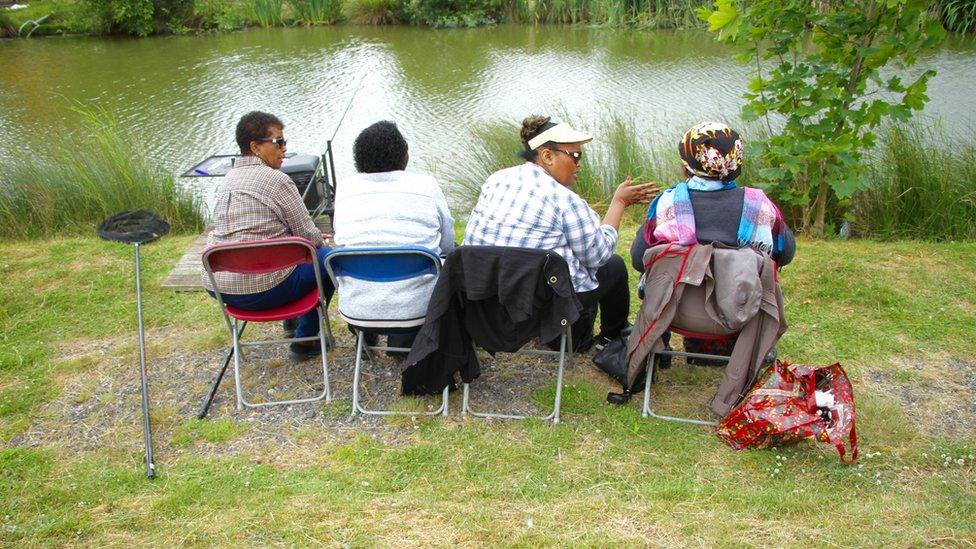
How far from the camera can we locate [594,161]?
6762mm

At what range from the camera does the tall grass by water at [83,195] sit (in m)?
6.12

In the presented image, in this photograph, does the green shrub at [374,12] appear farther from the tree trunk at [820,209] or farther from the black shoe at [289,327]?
the black shoe at [289,327]

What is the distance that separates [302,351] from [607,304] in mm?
1478

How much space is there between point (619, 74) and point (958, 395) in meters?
7.85

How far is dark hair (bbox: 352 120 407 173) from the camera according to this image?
3.25m

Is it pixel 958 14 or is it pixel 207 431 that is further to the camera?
pixel 958 14

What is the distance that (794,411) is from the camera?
2865mm

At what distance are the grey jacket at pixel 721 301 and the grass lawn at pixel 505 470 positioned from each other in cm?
32

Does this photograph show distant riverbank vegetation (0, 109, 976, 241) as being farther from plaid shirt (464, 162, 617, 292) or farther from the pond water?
plaid shirt (464, 162, 617, 292)

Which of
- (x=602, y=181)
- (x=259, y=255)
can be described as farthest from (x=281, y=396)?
(x=602, y=181)

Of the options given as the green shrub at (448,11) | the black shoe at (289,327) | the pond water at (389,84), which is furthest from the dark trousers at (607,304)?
the green shrub at (448,11)

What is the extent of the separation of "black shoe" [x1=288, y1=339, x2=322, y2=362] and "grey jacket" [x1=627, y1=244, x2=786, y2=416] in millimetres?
1571

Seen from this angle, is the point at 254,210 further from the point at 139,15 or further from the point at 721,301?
the point at 139,15

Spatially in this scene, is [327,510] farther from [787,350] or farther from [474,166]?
[474,166]
